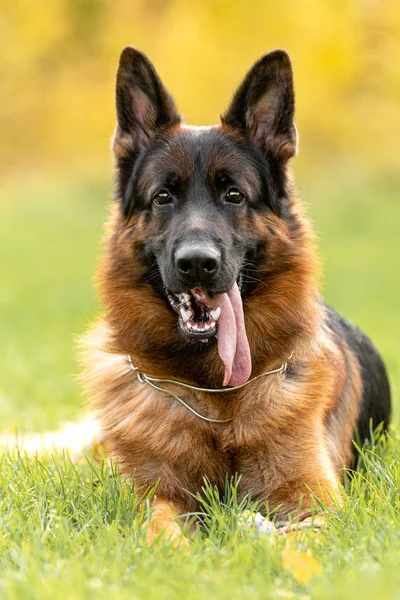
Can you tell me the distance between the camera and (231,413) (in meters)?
3.88

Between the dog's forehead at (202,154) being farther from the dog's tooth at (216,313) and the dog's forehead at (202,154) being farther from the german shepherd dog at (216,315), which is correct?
the dog's tooth at (216,313)

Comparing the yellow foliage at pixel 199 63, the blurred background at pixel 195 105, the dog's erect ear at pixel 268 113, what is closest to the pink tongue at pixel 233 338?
the dog's erect ear at pixel 268 113

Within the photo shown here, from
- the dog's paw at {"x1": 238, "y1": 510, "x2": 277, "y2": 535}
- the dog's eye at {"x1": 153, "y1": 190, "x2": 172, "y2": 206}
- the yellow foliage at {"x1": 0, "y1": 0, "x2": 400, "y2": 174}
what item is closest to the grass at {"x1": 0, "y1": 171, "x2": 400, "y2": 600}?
the dog's paw at {"x1": 238, "y1": 510, "x2": 277, "y2": 535}

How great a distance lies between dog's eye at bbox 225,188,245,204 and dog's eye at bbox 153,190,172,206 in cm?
29

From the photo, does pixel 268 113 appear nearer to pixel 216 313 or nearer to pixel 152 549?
pixel 216 313

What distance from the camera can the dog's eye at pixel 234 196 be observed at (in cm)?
413

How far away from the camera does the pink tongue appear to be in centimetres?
386

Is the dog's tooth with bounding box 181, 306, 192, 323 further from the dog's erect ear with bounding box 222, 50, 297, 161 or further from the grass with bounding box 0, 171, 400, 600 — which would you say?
the dog's erect ear with bounding box 222, 50, 297, 161

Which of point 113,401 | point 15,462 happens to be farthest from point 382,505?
point 15,462

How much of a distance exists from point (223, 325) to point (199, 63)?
652 inches

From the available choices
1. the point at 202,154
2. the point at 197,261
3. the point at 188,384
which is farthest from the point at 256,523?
the point at 202,154

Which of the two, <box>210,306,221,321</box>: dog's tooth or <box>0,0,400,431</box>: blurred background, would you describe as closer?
<box>210,306,221,321</box>: dog's tooth

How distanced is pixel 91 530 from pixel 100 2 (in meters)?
19.8

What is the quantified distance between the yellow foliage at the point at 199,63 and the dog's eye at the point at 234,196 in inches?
590
